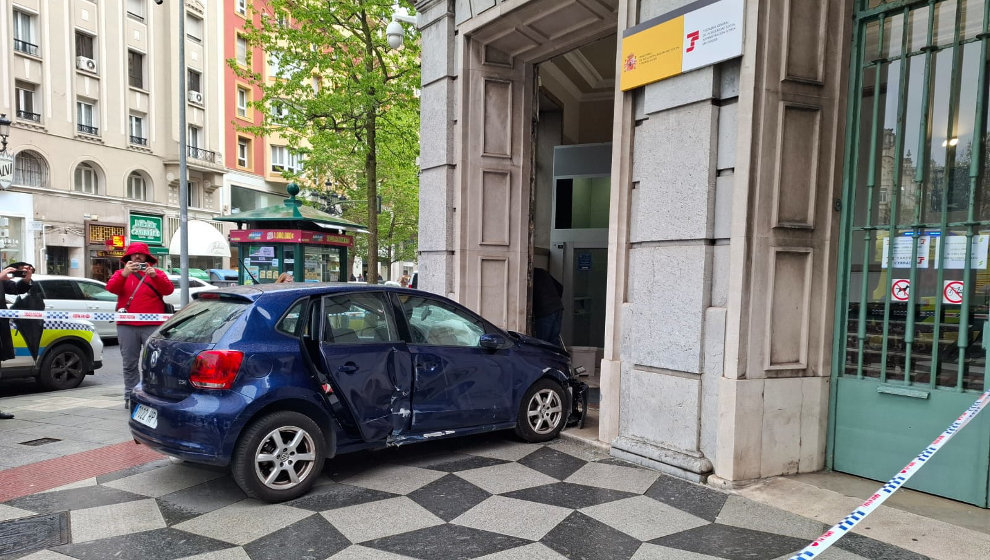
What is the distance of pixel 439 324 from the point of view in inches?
216

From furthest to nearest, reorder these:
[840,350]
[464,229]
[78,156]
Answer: [78,156]
[464,229]
[840,350]

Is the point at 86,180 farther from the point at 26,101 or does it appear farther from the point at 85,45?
the point at 85,45

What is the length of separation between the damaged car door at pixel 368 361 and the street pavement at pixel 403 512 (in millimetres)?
484

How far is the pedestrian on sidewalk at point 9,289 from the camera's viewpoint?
7070 mm

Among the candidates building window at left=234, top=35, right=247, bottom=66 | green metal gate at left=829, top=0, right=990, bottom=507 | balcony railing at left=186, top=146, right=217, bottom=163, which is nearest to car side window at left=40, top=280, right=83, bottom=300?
green metal gate at left=829, top=0, right=990, bottom=507

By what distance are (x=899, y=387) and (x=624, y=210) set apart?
2.55 m

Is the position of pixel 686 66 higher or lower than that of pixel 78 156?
lower

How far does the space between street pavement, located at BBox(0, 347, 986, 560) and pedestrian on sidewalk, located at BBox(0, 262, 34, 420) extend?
1.81 m

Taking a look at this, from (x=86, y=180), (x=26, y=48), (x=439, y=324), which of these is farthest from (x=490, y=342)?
(x=86, y=180)

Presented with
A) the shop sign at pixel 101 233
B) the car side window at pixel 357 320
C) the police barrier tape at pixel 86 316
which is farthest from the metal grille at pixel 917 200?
the shop sign at pixel 101 233

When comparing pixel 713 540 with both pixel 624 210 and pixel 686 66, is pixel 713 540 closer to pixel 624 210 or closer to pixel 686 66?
pixel 624 210

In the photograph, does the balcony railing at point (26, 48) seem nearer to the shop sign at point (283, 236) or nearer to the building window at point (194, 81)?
the building window at point (194, 81)

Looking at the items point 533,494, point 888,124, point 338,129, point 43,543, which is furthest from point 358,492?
point 338,129

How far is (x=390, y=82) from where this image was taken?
15.1 metres
